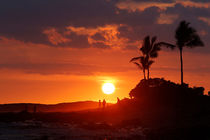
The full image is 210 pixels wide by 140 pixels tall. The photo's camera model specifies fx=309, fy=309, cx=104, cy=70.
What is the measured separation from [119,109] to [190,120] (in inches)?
437

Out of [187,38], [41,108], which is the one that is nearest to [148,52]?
[187,38]

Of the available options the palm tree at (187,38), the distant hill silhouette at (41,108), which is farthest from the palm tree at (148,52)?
the distant hill silhouette at (41,108)

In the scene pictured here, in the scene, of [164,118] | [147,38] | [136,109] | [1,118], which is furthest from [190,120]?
[1,118]

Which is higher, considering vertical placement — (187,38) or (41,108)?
(187,38)

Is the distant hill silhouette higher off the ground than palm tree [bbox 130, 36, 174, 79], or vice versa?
palm tree [bbox 130, 36, 174, 79]

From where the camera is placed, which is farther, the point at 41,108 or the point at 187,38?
the point at 41,108

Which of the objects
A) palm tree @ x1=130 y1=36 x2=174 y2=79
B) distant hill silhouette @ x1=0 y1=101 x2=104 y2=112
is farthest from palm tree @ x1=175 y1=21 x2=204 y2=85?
distant hill silhouette @ x1=0 y1=101 x2=104 y2=112

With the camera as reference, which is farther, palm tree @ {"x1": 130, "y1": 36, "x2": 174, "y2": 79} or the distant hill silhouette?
the distant hill silhouette

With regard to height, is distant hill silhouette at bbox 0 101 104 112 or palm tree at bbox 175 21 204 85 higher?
palm tree at bbox 175 21 204 85

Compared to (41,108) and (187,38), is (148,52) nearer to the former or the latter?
(187,38)

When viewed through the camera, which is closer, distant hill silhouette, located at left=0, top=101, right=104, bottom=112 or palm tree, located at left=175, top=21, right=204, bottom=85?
palm tree, located at left=175, top=21, right=204, bottom=85

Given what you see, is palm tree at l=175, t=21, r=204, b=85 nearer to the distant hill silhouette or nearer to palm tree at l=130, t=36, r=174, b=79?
palm tree at l=130, t=36, r=174, b=79

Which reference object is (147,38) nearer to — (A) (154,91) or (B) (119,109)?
(A) (154,91)

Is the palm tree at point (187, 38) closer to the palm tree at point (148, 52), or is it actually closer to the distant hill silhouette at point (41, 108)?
the palm tree at point (148, 52)
